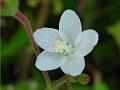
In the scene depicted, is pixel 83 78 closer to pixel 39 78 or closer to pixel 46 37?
pixel 46 37

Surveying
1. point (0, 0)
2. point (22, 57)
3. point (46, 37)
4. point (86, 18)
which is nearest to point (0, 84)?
point (22, 57)

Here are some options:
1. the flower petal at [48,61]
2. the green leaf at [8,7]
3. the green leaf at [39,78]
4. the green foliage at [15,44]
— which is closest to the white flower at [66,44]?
the flower petal at [48,61]

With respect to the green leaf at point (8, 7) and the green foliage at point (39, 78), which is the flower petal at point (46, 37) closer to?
the green leaf at point (8, 7)

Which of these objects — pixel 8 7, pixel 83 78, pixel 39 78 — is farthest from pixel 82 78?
pixel 39 78

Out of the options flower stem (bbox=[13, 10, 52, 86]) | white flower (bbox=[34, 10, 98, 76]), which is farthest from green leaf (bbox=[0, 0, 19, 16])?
white flower (bbox=[34, 10, 98, 76])

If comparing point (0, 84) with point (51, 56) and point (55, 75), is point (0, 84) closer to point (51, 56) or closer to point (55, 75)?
point (55, 75)

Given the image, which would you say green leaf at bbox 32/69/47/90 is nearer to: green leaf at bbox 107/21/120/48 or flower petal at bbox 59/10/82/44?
green leaf at bbox 107/21/120/48
